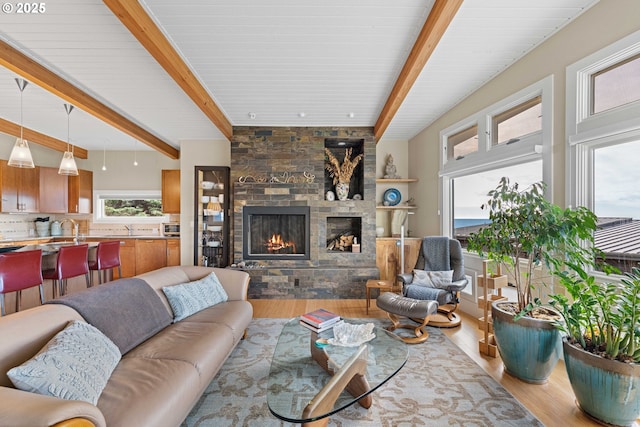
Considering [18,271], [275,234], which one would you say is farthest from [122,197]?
[275,234]

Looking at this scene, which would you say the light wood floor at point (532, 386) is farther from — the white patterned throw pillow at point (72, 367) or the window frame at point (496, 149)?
the white patterned throw pillow at point (72, 367)

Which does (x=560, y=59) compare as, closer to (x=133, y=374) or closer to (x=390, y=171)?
(x=390, y=171)

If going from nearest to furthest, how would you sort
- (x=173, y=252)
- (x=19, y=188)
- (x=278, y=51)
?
(x=278, y=51) < (x=19, y=188) < (x=173, y=252)

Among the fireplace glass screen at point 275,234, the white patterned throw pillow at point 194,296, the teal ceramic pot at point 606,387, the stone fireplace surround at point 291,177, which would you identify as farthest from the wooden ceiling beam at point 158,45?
the teal ceramic pot at point 606,387

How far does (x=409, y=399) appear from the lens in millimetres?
1900

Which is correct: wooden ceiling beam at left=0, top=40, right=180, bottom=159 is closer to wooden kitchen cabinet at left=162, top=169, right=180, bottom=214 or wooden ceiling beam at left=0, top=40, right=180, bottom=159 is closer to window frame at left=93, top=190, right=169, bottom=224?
wooden kitchen cabinet at left=162, top=169, right=180, bottom=214

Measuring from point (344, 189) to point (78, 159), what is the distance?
19.5ft

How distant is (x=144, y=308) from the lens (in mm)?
2074

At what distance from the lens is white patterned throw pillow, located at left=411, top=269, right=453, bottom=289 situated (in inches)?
128

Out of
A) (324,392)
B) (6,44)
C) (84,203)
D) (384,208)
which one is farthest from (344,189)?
(84,203)

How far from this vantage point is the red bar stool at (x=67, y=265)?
321 centimetres

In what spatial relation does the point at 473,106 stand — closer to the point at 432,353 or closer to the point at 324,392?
the point at 432,353

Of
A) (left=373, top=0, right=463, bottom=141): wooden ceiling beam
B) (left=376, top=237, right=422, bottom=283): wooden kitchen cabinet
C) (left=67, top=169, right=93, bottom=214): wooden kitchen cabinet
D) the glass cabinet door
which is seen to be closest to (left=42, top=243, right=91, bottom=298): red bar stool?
the glass cabinet door

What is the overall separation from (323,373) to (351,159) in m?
3.92
